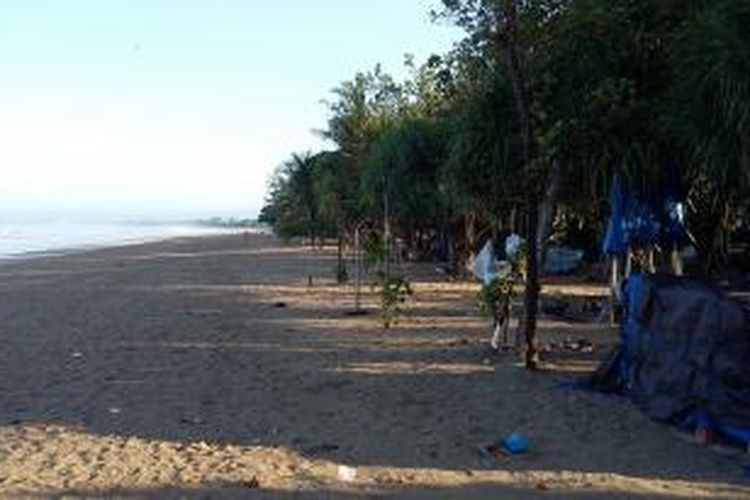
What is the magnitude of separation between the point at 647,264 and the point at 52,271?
27.9m

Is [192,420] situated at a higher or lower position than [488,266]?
lower

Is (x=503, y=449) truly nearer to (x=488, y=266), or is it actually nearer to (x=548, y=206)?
(x=548, y=206)

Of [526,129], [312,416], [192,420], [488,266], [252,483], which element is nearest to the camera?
[252,483]

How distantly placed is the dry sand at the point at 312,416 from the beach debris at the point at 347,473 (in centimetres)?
5

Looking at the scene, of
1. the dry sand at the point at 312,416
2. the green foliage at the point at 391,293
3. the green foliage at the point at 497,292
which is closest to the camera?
the dry sand at the point at 312,416

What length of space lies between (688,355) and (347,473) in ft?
11.2

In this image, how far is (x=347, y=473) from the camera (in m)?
8.46

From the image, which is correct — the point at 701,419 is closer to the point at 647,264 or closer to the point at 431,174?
the point at 647,264

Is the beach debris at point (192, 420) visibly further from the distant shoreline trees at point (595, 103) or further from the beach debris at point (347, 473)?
the distant shoreline trees at point (595, 103)

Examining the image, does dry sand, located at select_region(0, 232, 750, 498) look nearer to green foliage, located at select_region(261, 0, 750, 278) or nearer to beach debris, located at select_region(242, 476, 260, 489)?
beach debris, located at select_region(242, 476, 260, 489)

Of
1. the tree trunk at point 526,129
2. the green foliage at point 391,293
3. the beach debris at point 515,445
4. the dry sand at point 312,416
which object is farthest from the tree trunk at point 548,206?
the beach debris at point 515,445

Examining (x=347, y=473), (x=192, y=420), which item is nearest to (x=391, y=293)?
(x=192, y=420)

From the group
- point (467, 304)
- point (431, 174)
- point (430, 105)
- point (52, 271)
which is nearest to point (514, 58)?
point (467, 304)

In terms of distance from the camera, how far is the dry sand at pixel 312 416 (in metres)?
8.27
